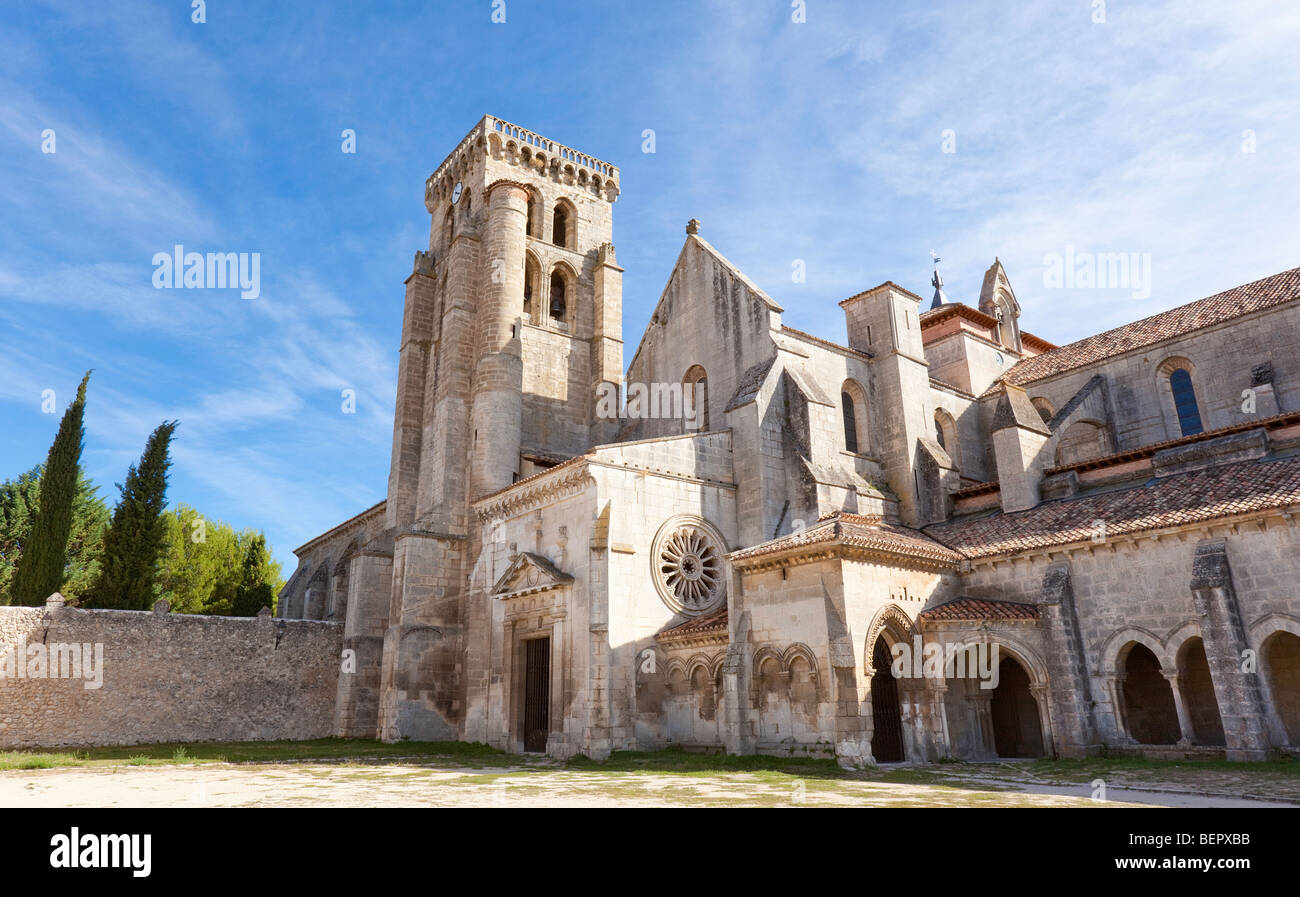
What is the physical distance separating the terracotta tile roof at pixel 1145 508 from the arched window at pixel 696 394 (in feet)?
28.6

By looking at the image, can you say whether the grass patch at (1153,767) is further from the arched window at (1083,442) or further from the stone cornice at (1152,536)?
the arched window at (1083,442)

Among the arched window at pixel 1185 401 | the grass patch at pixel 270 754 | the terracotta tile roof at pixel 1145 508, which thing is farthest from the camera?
the arched window at pixel 1185 401

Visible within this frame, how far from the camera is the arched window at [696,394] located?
89.5ft

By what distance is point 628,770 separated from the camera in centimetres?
1634

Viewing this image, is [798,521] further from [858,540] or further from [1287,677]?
[1287,677]

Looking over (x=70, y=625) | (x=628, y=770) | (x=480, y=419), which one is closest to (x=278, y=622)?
(x=70, y=625)

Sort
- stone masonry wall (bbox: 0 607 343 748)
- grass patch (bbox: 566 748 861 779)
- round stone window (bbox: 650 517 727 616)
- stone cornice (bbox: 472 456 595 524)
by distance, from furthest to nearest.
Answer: stone masonry wall (bbox: 0 607 343 748) → round stone window (bbox: 650 517 727 616) → stone cornice (bbox: 472 456 595 524) → grass patch (bbox: 566 748 861 779)

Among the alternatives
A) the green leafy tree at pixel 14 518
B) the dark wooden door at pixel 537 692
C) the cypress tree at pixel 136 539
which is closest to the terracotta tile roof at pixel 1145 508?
the dark wooden door at pixel 537 692

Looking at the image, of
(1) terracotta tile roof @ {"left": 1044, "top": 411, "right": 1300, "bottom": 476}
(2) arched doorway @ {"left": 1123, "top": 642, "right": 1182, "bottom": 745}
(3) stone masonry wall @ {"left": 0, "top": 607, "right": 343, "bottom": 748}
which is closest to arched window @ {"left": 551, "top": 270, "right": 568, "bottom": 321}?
(3) stone masonry wall @ {"left": 0, "top": 607, "right": 343, "bottom": 748}

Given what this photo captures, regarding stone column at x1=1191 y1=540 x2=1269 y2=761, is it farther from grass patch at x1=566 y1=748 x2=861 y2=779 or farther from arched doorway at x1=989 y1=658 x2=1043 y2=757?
grass patch at x1=566 y1=748 x2=861 y2=779

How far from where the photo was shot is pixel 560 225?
115 feet

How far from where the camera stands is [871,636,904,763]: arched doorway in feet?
58.5

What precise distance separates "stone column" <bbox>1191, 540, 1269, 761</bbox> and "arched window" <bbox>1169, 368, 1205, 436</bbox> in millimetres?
11267
